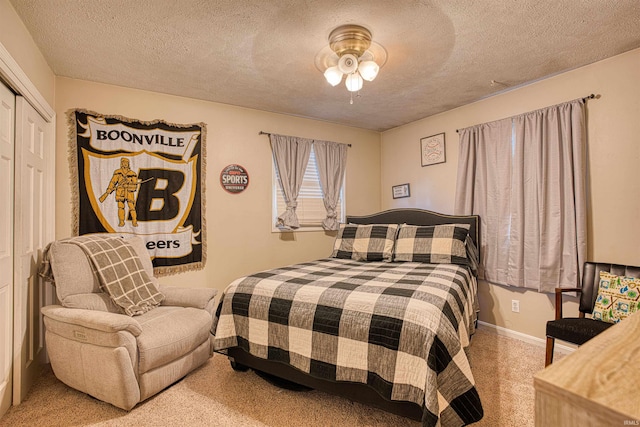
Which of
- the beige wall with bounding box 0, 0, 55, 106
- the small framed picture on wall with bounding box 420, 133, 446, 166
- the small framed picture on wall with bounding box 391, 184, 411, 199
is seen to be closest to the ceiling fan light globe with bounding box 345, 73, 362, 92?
the small framed picture on wall with bounding box 420, 133, 446, 166

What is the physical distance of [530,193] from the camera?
3010 mm

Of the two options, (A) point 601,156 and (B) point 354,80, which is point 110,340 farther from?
(A) point 601,156

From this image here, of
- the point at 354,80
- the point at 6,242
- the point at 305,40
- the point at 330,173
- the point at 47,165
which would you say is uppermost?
the point at 305,40

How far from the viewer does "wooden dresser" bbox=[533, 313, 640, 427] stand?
1.36ft

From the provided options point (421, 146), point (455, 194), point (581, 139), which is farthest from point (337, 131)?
point (581, 139)

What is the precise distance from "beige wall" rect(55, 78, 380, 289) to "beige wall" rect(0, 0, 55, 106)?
10.1 inches

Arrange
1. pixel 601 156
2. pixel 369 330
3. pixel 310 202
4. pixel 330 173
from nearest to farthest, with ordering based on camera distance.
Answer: pixel 369 330 < pixel 601 156 < pixel 310 202 < pixel 330 173

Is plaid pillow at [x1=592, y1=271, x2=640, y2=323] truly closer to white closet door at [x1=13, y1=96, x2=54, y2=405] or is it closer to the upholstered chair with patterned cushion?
the upholstered chair with patterned cushion

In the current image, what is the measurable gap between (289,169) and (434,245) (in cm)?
194

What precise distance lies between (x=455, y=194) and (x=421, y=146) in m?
0.83

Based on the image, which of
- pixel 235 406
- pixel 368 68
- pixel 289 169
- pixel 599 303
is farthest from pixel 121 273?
pixel 599 303

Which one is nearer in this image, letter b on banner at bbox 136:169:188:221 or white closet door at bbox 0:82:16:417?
white closet door at bbox 0:82:16:417

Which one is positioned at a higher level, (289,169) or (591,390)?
(289,169)

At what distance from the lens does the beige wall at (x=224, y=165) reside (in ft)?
9.34
